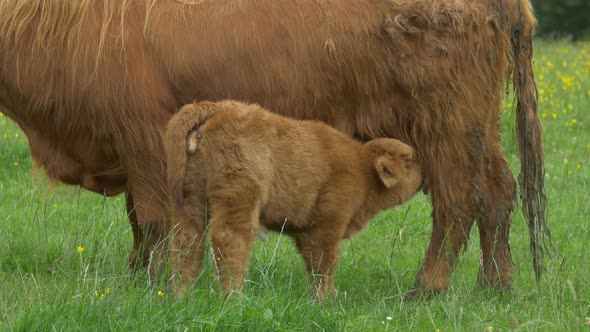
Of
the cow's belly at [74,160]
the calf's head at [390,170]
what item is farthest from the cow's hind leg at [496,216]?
the cow's belly at [74,160]

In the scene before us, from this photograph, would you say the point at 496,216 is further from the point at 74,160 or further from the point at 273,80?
the point at 74,160

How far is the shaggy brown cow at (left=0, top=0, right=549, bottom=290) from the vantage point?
5.44m

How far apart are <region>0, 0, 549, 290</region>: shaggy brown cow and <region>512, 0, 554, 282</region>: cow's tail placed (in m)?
0.05

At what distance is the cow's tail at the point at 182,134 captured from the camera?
4797mm

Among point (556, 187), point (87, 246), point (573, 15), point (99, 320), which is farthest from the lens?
point (573, 15)

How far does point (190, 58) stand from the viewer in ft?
18.1

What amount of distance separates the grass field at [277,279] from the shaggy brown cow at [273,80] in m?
0.32

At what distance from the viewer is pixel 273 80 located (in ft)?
18.4

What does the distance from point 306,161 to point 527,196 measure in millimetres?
1626

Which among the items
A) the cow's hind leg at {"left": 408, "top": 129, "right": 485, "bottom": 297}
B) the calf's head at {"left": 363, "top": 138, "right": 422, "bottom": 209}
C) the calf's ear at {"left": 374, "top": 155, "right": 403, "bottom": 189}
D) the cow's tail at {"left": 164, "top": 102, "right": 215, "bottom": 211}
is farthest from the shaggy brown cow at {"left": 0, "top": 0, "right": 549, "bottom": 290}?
the cow's tail at {"left": 164, "top": 102, "right": 215, "bottom": 211}

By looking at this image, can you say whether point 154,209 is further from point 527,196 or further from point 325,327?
point 527,196

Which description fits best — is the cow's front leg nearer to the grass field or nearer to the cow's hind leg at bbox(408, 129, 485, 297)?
the grass field

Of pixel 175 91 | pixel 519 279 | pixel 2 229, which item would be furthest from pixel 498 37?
pixel 2 229

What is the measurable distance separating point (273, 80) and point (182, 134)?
3.11 feet
